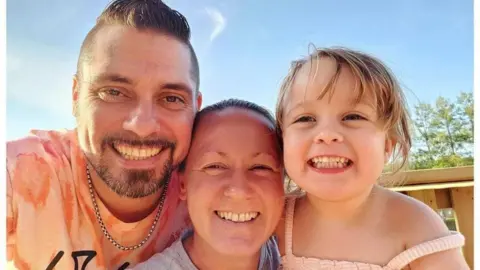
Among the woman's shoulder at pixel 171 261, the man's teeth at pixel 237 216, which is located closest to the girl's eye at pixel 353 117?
the man's teeth at pixel 237 216

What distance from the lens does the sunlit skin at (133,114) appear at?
52.6 inches

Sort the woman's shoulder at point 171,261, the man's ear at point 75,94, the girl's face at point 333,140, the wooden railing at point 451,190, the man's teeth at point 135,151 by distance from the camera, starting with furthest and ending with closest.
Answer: the wooden railing at point 451,190 < the man's ear at point 75,94 < the man's teeth at point 135,151 < the woman's shoulder at point 171,261 < the girl's face at point 333,140

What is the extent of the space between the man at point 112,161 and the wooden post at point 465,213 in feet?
3.99

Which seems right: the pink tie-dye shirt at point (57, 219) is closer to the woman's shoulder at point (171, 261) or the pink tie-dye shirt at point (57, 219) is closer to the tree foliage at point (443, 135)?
the woman's shoulder at point (171, 261)

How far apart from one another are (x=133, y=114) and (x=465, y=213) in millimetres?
1479

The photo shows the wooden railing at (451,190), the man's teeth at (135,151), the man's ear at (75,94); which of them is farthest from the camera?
the wooden railing at (451,190)

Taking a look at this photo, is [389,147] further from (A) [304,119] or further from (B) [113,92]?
(B) [113,92]

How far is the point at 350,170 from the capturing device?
1145 mm

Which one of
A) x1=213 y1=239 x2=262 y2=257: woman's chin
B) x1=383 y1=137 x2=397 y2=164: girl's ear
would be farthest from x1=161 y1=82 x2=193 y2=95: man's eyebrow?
x1=383 y1=137 x2=397 y2=164: girl's ear

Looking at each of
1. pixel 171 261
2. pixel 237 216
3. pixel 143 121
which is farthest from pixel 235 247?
pixel 143 121

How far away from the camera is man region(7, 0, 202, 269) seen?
1276mm

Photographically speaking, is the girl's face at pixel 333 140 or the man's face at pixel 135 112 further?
the man's face at pixel 135 112

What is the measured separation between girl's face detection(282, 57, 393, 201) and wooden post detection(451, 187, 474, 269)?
97cm

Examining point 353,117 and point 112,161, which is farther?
point 112,161
